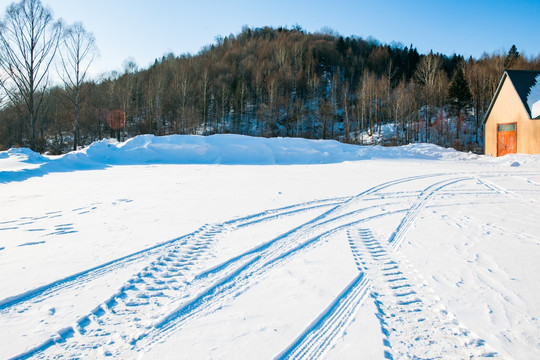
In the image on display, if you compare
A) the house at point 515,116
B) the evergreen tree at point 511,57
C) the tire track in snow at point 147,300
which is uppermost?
the evergreen tree at point 511,57

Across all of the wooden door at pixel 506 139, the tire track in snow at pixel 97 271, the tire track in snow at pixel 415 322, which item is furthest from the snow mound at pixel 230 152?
the tire track in snow at pixel 415 322

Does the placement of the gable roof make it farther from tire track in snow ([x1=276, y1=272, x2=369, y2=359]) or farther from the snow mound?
tire track in snow ([x1=276, y1=272, x2=369, y2=359])

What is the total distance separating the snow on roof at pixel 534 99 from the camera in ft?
58.0

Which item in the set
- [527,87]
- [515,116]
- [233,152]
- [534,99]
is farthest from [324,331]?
[527,87]

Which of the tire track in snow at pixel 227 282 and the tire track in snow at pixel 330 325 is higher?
the tire track in snow at pixel 227 282

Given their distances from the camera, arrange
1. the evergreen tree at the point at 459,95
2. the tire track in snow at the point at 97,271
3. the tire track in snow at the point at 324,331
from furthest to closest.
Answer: the evergreen tree at the point at 459,95 < the tire track in snow at the point at 97,271 < the tire track in snow at the point at 324,331

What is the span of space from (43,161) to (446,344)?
1590cm

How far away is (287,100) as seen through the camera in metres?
43.2

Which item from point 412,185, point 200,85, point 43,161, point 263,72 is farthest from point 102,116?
point 412,185

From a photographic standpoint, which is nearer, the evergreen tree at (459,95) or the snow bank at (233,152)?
the snow bank at (233,152)

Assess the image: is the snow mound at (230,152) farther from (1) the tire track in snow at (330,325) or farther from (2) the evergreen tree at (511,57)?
(2) the evergreen tree at (511,57)

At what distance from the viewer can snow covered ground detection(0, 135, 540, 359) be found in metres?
2.28

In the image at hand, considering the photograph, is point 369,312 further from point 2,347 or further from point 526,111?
point 526,111

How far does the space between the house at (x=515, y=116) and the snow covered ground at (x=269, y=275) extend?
14259 mm
